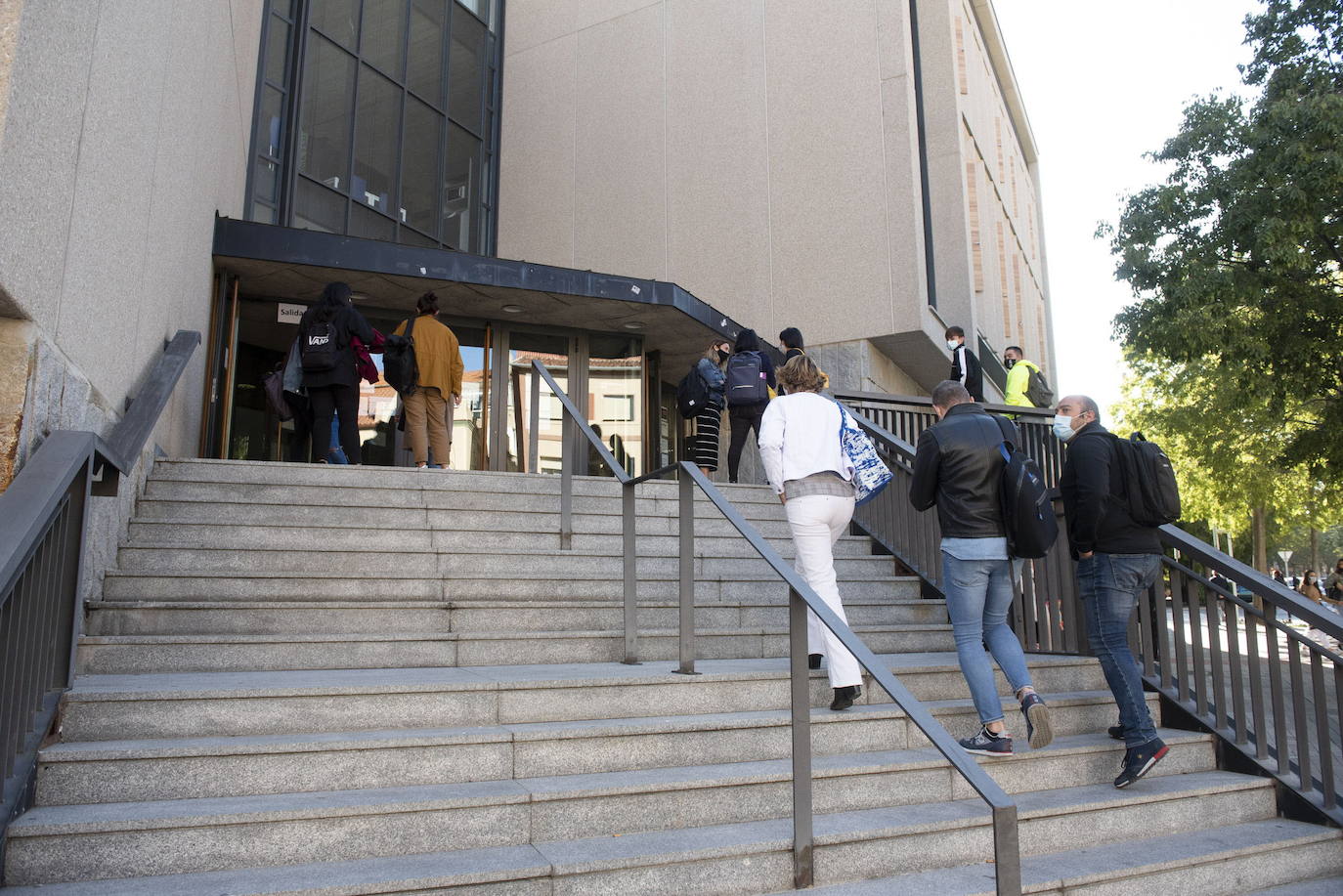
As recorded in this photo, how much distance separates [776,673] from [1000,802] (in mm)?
2276

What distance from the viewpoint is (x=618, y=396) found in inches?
523

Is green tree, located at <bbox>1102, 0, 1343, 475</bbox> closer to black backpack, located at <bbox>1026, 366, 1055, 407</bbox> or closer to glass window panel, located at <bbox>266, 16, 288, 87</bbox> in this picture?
black backpack, located at <bbox>1026, 366, 1055, 407</bbox>

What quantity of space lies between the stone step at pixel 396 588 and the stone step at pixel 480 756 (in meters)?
1.63

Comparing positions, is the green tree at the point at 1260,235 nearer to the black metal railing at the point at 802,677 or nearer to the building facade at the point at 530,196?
the building facade at the point at 530,196

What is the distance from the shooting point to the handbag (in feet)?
16.1

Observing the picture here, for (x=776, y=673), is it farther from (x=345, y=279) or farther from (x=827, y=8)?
(x=827, y=8)

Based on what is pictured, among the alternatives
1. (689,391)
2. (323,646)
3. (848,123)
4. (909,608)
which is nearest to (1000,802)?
(323,646)

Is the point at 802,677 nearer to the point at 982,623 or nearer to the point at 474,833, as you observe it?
the point at 474,833

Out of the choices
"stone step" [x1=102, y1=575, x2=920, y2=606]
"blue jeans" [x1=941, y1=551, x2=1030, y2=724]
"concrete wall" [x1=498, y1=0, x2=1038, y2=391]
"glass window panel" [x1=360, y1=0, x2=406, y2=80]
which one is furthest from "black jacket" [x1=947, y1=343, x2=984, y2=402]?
"glass window panel" [x1=360, y1=0, x2=406, y2=80]

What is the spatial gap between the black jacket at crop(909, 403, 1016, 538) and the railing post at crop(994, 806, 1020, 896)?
2.40 m

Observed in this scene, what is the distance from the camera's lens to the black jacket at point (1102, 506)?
4.79 metres

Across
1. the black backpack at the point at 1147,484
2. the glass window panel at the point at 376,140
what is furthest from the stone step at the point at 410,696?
the glass window panel at the point at 376,140

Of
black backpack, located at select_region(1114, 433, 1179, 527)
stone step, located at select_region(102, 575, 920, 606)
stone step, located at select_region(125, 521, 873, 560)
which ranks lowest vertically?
stone step, located at select_region(102, 575, 920, 606)

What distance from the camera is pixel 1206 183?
1435 cm
